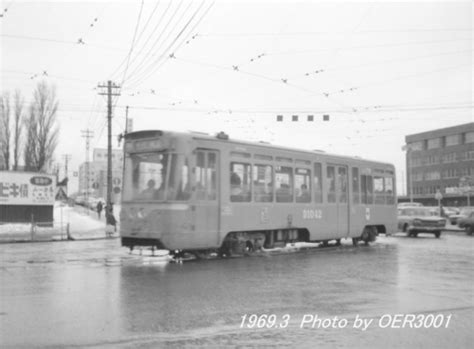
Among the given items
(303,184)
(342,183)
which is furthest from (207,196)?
(342,183)

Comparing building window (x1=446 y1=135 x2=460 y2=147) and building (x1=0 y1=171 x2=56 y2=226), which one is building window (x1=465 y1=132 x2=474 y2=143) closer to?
building window (x1=446 y1=135 x2=460 y2=147)

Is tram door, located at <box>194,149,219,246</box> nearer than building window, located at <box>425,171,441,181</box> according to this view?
Yes

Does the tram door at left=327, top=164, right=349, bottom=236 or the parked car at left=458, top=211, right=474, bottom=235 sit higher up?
the tram door at left=327, top=164, right=349, bottom=236

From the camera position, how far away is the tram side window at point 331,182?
780 inches

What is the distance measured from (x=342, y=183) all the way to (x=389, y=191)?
384 cm

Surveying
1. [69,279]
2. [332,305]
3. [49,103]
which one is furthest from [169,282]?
[49,103]

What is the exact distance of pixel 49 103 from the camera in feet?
151

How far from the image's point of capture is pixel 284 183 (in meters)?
17.9

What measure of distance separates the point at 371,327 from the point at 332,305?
149 cm

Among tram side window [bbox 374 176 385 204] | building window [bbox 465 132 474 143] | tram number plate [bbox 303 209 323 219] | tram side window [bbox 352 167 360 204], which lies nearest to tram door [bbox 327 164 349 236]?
tram side window [bbox 352 167 360 204]

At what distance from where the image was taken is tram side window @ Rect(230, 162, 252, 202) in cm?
1587

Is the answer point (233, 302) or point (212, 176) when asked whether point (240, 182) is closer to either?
point (212, 176)

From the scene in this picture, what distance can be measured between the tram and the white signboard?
17107mm

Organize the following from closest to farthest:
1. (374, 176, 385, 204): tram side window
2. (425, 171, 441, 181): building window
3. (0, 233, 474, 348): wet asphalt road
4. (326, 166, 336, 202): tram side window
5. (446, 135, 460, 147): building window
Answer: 1. (0, 233, 474, 348): wet asphalt road
2. (326, 166, 336, 202): tram side window
3. (374, 176, 385, 204): tram side window
4. (446, 135, 460, 147): building window
5. (425, 171, 441, 181): building window
